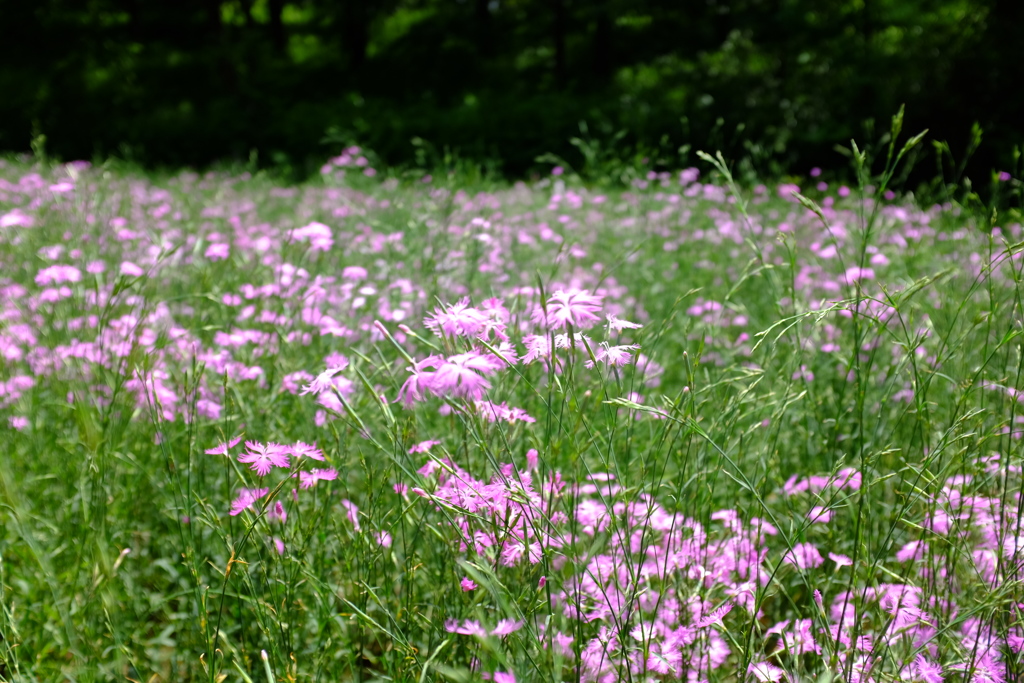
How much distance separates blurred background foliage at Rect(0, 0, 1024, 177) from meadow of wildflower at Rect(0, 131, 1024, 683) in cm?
461

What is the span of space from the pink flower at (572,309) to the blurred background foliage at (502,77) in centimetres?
552

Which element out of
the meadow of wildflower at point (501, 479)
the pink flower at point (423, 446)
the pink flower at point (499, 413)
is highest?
the pink flower at point (499, 413)

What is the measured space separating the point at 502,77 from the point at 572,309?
14.4 meters

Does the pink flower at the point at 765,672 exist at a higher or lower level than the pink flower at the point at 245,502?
lower

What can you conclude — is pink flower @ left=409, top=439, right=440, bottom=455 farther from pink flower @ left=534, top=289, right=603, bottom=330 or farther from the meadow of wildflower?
pink flower @ left=534, top=289, right=603, bottom=330

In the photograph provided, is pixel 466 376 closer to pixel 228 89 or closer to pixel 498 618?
pixel 498 618

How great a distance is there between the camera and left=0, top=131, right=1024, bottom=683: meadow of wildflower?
37.0 inches

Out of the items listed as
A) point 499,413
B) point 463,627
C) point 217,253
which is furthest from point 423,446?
point 217,253

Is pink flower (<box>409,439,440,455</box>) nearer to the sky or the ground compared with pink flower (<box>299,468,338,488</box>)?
nearer to the sky

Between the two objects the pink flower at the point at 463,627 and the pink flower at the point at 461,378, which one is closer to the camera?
the pink flower at the point at 461,378

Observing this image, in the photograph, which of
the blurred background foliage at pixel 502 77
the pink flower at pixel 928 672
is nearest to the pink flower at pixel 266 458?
the pink flower at pixel 928 672

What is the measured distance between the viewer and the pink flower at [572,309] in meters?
0.92

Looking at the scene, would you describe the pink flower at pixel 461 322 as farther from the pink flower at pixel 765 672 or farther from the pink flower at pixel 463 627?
the pink flower at pixel 765 672

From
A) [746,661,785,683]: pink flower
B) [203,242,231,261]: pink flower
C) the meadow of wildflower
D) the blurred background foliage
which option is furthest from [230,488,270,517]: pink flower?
the blurred background foliage
